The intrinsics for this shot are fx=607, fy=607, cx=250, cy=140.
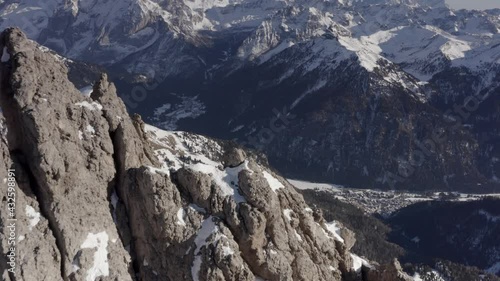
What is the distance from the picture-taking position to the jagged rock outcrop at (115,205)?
203 ft

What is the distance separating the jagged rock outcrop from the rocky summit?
0.12 meters

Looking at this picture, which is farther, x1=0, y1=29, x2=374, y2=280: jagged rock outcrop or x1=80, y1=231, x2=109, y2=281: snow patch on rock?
x1=0, y1=29, x2=374, y2=280: jagged rock outcrop

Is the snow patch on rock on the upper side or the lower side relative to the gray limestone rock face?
lower

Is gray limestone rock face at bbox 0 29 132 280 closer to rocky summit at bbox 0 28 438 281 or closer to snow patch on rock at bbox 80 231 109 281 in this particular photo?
snow patch on rock at bbox 80 231 109 281

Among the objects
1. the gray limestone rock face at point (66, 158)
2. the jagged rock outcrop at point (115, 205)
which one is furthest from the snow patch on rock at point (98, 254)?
the jagged rock outcrop at point (115, 205)

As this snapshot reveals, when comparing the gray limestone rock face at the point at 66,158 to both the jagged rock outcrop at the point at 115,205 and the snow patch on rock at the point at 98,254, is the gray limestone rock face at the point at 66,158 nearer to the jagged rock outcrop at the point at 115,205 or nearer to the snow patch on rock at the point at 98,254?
the snow patch on rock at the point at 98,254

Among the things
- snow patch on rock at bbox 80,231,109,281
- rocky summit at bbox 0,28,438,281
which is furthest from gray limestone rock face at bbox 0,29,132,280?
rocky summit at bbox 0,28,438,281

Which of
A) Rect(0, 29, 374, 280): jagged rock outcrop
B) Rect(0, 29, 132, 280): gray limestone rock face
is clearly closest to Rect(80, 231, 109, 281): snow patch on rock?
Rect(0, 29, 132, 280): gray limestone rock face

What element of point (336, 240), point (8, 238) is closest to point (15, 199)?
point (8, 238)

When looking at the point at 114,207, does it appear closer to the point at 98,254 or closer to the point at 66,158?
the point at 98,254

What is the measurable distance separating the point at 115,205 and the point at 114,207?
0.94 ft

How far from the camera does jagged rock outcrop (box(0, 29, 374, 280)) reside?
203ft

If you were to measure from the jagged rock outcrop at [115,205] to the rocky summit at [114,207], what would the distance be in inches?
4.7

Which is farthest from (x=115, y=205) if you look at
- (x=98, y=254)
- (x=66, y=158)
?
(x=66, y=158)
